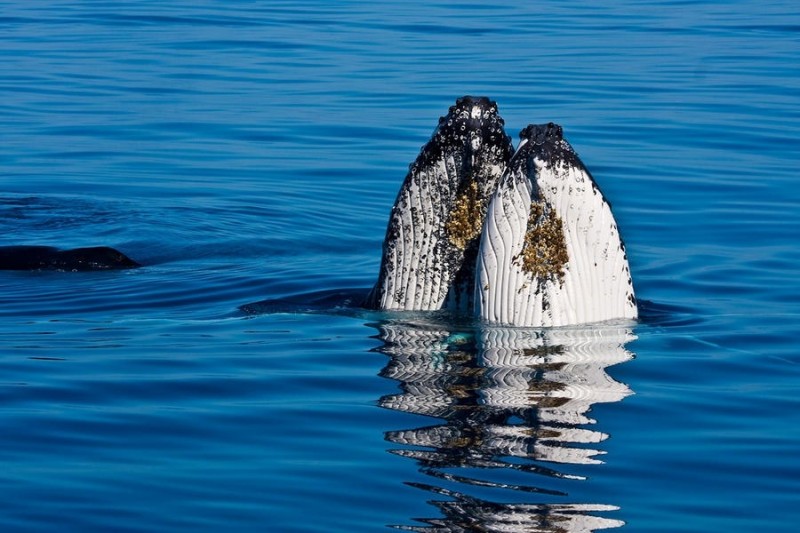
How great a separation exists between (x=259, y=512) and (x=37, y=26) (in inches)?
1106

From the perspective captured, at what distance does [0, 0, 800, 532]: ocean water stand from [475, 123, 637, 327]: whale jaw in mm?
232

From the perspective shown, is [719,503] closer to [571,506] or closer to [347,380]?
[571,506]

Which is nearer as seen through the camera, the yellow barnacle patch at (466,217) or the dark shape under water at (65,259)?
the yellow barnacle patch at (466,217)

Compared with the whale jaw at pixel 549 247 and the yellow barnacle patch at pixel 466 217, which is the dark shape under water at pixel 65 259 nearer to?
the yellow barnacle patch at pixel 466 217

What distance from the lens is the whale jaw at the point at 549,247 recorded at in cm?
837

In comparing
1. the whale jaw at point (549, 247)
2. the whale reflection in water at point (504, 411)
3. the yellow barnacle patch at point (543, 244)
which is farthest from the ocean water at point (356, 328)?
the yellow barnacle patch at point (543, 244)

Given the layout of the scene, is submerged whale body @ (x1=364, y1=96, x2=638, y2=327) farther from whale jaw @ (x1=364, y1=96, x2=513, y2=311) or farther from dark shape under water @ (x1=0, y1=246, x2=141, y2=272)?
dark shape under water @ (x1=0, y1=246, x2=141, y2=272)

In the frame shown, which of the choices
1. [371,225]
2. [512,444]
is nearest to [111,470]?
[512,444]

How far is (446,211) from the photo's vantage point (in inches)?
353

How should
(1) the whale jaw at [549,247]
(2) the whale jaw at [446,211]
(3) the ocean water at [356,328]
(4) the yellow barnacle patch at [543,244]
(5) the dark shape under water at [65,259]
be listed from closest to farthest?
(3) the ocean water at [356,328], (1) the whale jaw at [549,247], (4) the yellow barnacle patch at [543,244], (2) the whale jaw at [446,211], (5) the dark shape under water at [65,259]

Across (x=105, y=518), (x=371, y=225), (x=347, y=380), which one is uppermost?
(x=371, y=225)

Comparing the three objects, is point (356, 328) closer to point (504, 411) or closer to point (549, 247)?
point (549, 247)

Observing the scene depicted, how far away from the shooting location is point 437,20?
111 ft

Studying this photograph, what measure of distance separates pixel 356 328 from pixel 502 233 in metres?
1.39
